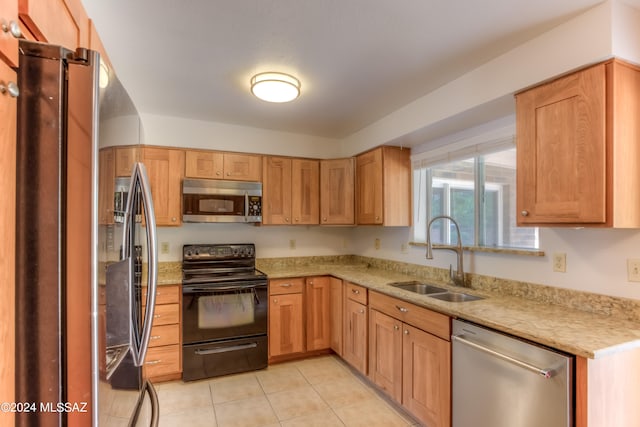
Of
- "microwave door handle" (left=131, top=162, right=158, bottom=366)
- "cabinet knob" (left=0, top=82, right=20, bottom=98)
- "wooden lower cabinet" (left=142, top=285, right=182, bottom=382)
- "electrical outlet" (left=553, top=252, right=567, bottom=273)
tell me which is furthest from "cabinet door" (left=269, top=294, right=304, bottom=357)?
"cabinet knob" (left=0, top=82, right=20, bottom=98)

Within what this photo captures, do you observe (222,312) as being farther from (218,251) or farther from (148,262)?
(148,262)

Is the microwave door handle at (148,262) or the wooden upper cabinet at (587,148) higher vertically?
the wooden upper cabinet at (587,148)

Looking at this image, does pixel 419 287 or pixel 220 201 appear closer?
pixel 419 287

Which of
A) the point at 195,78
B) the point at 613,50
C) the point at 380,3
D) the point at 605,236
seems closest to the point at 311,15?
the point at 380,3

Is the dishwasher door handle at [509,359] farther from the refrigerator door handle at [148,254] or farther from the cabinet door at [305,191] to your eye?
the cabinet door at [305,191]

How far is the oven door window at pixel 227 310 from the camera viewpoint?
2.81m

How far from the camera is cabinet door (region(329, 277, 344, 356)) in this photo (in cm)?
312

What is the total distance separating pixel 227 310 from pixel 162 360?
2.17ft

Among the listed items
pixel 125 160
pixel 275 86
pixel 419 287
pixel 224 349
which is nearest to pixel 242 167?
pixel 275 86

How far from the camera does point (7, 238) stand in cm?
67

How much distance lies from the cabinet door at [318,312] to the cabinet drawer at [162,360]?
4.06ft

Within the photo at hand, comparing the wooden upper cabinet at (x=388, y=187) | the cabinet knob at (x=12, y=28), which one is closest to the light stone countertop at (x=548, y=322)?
the wooden upper cabinet at (x=388, y=187)

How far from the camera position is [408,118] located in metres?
2.74

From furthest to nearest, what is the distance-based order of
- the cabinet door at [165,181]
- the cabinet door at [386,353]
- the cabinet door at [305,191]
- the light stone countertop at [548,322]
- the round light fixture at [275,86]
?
the cabinet door at [305,191] < the cabinet door at [165,181] < the cabinet door at [386,353] < the round light fixture at [275,86] < the light stone countertop at [548,322]
